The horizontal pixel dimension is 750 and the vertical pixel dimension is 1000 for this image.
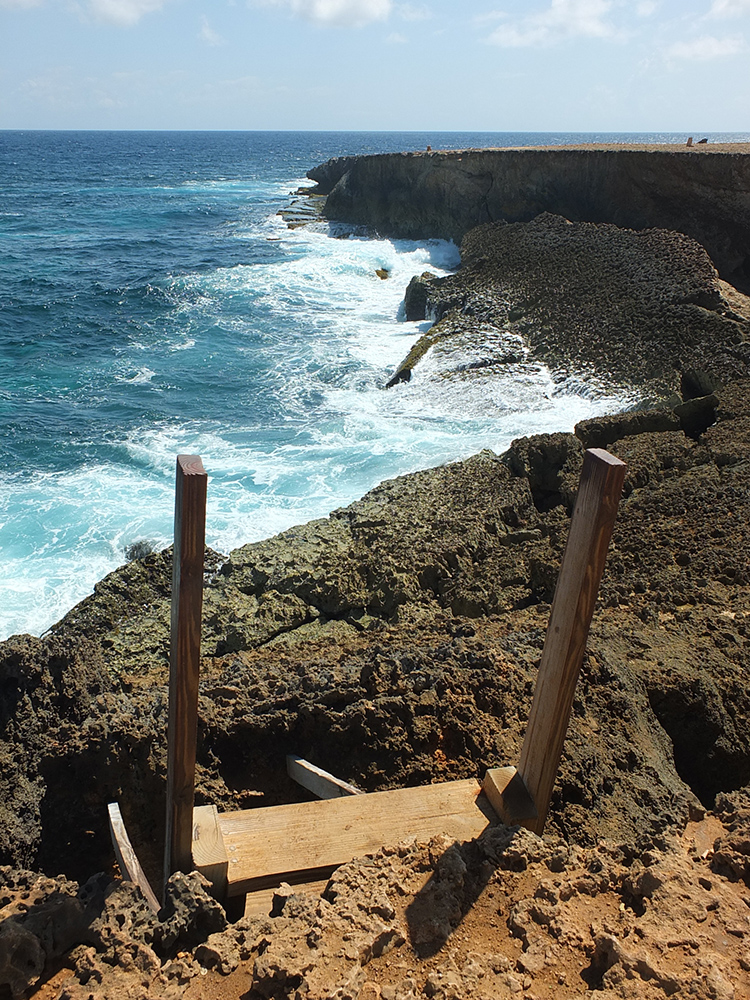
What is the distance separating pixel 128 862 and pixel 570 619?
2.02m

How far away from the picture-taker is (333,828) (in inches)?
124

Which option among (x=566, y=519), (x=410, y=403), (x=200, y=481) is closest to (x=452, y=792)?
(x=200, y=481)

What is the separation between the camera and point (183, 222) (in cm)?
4022

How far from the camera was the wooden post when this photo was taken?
261 cm

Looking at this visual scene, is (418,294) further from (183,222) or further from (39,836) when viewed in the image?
(183,222)

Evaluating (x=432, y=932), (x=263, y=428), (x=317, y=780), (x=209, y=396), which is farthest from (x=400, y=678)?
(x=209, y=396)

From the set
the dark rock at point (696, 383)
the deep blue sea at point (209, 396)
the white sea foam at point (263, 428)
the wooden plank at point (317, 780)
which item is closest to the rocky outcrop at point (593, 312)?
the dark rock at point (696, 383)

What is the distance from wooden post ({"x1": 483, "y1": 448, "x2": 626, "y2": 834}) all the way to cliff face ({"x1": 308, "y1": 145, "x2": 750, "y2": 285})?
19.9 metres

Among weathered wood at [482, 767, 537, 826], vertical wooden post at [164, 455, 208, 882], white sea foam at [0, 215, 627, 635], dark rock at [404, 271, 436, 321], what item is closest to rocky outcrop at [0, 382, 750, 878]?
weathered wood at [482, 767, 537, 826]

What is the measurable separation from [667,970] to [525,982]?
445mm

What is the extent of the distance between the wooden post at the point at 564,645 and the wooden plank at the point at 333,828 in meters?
0.16

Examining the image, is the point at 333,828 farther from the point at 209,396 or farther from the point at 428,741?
Result: the point at 209,396

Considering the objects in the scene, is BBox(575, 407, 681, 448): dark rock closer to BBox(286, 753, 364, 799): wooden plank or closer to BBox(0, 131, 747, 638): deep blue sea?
BBox(0, 131, 747, 638): deep blue sea

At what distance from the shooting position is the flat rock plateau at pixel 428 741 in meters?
2.53
